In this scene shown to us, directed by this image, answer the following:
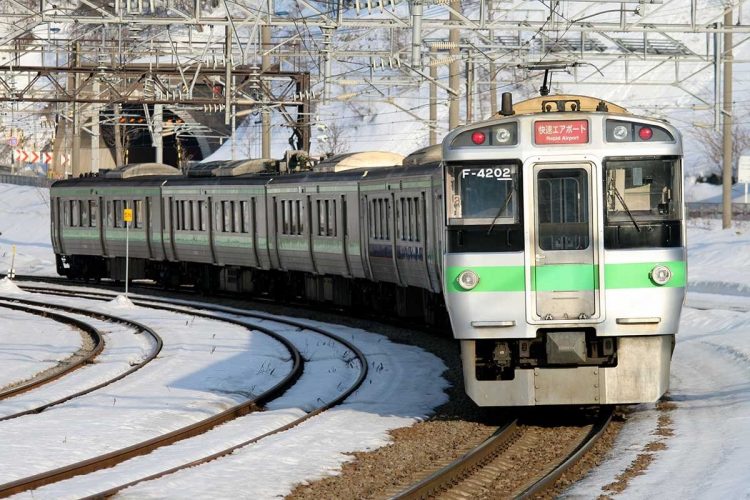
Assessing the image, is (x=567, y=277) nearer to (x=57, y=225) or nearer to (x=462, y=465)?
(x=462, y=465)

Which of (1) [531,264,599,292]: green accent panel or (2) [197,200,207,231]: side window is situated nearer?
(1) [531,264,599,292]: green accent panel

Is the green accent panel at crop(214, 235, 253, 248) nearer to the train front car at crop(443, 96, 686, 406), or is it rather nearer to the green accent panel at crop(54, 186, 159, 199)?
the green accent panel at crop(54, 186, 159, 199)

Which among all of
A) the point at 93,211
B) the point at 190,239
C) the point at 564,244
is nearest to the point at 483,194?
the point at 564,244

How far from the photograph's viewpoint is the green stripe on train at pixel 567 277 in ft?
42.1

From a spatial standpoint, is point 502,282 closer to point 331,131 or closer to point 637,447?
point 637,447

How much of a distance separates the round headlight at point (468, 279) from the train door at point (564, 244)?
0.50 meters

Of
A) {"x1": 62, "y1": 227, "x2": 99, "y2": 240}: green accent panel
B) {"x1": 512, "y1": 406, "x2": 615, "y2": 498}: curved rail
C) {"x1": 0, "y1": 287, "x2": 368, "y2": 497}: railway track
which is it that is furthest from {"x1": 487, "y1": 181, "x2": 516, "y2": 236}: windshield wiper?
{"x1": 62, "y1": 227, "x2": 99, "y2": 240}: green accent panel

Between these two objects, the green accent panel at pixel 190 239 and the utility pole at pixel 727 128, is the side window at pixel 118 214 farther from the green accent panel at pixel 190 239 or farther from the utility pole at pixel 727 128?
the utility pole at pixel 727 128

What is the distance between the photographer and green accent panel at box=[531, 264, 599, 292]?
12.9 m

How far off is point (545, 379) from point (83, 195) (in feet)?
86.5

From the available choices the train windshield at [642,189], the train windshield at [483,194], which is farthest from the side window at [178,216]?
the train windshield at [642,189]

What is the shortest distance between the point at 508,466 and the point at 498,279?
6.67 ft

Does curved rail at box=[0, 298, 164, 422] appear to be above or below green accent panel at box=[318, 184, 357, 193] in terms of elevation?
below

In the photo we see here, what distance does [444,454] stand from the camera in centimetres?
1191
